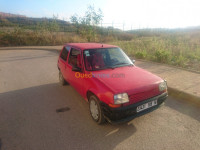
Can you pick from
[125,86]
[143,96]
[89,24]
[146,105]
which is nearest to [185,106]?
[146,105]

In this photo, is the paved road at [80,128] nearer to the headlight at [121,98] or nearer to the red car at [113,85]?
the red car at [113,85]

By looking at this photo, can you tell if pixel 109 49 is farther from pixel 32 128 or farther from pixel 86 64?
pixel 32 128

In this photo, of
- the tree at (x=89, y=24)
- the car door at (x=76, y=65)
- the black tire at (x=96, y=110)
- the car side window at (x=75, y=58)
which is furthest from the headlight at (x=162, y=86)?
the tree at (x=89, y=24)

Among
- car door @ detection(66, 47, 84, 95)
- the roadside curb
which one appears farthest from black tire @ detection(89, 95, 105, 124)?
the roadside curb

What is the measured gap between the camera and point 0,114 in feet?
10.8

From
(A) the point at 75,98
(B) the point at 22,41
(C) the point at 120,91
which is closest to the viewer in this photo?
(C) the point at 120,91

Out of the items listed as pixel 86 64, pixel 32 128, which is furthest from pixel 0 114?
pixel 86 64

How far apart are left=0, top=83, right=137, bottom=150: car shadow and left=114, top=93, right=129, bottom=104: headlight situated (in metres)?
0.67

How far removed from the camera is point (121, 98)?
8.01 ft

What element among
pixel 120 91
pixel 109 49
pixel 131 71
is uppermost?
pixel 109 49

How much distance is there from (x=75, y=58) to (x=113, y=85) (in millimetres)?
1628

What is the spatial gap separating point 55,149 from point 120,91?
4.79 feet

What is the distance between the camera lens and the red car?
97.0 inches

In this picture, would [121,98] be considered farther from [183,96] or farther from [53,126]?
[183,96]
